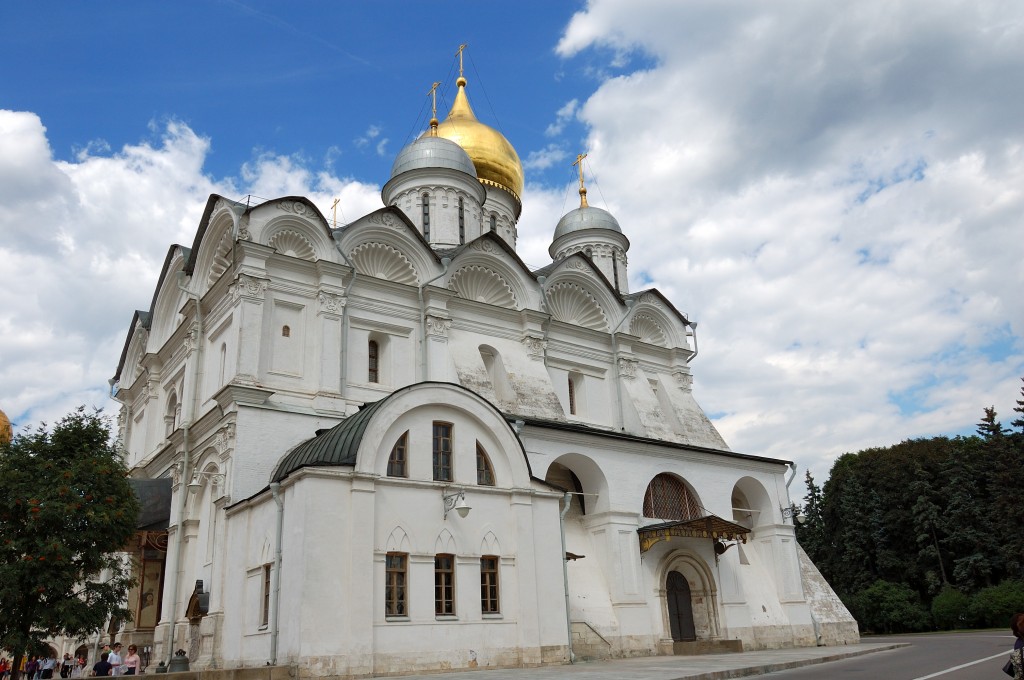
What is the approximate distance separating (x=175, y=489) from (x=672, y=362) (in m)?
15.6

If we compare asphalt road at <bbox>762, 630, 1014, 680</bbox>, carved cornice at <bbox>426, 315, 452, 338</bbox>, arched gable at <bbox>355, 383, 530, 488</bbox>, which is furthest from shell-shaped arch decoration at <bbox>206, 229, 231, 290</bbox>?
asphalt road at <bbox>762, 630, 1014, 680</bbox>

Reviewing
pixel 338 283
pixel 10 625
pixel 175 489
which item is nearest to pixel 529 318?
pixel 338 283

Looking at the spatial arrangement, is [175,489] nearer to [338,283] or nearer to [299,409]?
[299,409]

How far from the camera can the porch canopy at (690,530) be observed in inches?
752

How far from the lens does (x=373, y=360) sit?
20.6m

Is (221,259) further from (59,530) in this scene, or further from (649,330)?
(649,330)

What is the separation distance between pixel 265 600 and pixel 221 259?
954 cm

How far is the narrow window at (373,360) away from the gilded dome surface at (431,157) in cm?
797

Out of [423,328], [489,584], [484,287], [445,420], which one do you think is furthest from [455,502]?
[484,287]

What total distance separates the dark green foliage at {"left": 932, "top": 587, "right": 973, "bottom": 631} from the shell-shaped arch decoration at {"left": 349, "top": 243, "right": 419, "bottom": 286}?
27002mm

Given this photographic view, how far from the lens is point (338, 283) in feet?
64.6

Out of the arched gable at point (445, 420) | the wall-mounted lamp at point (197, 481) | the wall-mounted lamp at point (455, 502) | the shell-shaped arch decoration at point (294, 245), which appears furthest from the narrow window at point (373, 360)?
the wall-mounted lamp at point (455, 502)

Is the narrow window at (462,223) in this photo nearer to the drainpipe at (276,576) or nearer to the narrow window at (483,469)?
the narrow window at (483,469)

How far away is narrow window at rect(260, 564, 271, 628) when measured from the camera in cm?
1404
